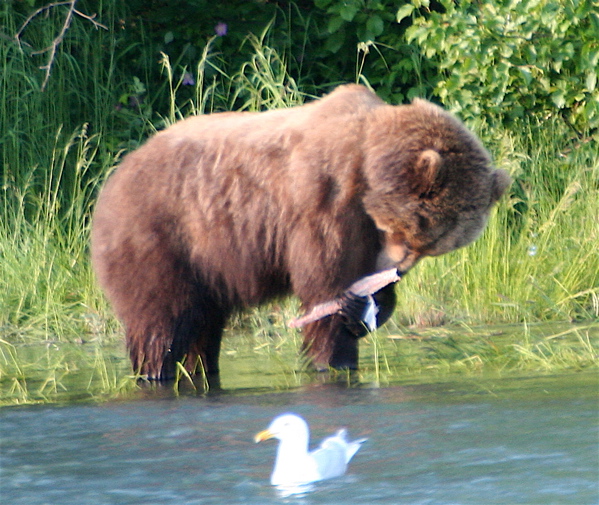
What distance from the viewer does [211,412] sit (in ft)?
14.8

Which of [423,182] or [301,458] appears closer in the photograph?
[301,458]

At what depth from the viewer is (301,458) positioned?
3252 millimetres

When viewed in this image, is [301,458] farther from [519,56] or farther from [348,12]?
[348,12]

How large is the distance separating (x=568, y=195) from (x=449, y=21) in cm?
188

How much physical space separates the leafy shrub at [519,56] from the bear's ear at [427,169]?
10.0 ft

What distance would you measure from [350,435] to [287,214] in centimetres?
160

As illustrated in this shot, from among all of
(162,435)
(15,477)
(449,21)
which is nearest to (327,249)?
(162,435)

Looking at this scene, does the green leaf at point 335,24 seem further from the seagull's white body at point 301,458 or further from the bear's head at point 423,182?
the seagull's white body at point 301,458

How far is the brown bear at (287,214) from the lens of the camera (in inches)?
203

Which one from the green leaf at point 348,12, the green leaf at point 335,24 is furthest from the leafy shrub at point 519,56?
the green leaf at point 335,24

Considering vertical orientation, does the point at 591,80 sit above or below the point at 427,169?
above

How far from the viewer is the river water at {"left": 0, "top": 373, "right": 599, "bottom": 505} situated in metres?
3.18

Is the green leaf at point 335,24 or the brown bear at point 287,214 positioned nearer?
the brown bear at point 287,214

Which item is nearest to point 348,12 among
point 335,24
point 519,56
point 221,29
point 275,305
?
point 335,24
